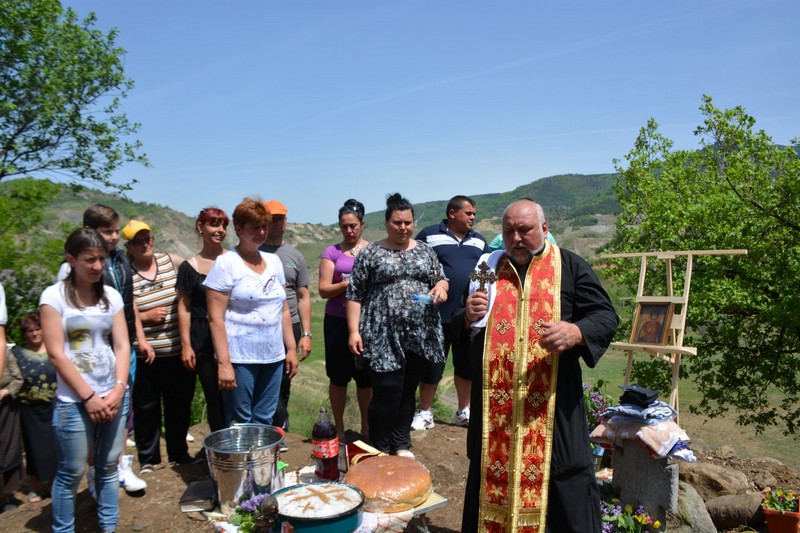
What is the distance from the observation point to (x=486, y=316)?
11.6 feet

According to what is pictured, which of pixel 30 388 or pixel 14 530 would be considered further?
pixel 30 388

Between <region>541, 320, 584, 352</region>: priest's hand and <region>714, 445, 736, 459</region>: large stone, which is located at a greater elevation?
<region>541, 320, 584, 352</region>: priest's hand

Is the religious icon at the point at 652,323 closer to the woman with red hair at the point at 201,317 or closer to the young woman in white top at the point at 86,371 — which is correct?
the woman with red hair at the point at 201,317

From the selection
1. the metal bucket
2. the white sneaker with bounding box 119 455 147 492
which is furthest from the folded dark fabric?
the white sneaker with bounding box 119 455 147 492

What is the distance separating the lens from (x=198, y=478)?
16.1 ft

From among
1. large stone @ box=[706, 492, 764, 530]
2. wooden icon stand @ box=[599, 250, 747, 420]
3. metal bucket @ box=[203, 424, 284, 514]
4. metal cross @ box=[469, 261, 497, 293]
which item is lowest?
large stone @ box=[706, 492, 764, 530]

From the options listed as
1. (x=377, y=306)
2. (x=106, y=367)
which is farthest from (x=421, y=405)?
(x=106, y=367)

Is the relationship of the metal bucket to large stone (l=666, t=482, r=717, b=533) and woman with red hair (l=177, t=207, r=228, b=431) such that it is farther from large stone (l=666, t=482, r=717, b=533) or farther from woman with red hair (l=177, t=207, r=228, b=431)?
large stone (l=666, t=482, r=717, b=533)

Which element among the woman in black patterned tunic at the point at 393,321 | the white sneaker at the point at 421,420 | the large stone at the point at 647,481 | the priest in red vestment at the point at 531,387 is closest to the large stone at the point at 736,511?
the large stone at the point at 647,481

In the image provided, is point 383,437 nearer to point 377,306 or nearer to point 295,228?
point 377,306

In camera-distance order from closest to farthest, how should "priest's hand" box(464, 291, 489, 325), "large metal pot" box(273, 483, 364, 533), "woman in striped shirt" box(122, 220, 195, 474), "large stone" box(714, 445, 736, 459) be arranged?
"large metal pot" box(273, 483, 364, 533), "priest's hand" box(464, 291, 489, 325), "woman in striped shirt" box(122, 220, 195, 474), "large stone" box(714, 445, 736, 459)

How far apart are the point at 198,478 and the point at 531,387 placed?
3.01 metres

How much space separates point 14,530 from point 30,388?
1075mm

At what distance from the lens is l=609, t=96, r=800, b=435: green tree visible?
427 inches
